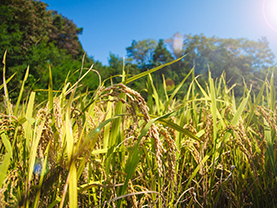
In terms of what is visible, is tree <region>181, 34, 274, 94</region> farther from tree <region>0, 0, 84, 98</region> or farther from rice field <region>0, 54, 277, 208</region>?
rice field <region>0, 54, 277, 208</region>

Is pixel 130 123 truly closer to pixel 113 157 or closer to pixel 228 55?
pixel 113 157

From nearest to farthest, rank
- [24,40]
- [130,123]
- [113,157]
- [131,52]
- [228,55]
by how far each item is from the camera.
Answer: [113,157] → [130,123] → [24,40] → [228,55] → [131,52]

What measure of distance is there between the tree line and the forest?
153 mm

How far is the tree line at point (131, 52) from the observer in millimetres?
12109

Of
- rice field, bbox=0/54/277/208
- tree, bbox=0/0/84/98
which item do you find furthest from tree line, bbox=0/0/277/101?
rice field, bbox=0/54/277/208

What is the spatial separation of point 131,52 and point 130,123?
32.7 meters

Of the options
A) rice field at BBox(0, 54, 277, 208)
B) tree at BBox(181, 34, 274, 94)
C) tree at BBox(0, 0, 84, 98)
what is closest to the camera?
rice field at BBox(0, 54, 277, 208)

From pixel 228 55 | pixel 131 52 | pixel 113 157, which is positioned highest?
pixel 131 52

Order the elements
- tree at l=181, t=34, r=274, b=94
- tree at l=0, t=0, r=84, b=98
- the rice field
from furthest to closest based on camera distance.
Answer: tree at l=181, t=34, r=274, b=94 → tree at l=0, t=0, r=84, b=98 → the rice field

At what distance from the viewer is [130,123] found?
157 centimetres

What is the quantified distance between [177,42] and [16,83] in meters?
28.5

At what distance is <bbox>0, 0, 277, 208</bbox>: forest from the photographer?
23.7 inches

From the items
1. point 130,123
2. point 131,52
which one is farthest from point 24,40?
point 131,52

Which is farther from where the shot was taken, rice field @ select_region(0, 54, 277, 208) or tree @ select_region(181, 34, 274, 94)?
A: tree @ select_region(181, 34, 274, 94)
